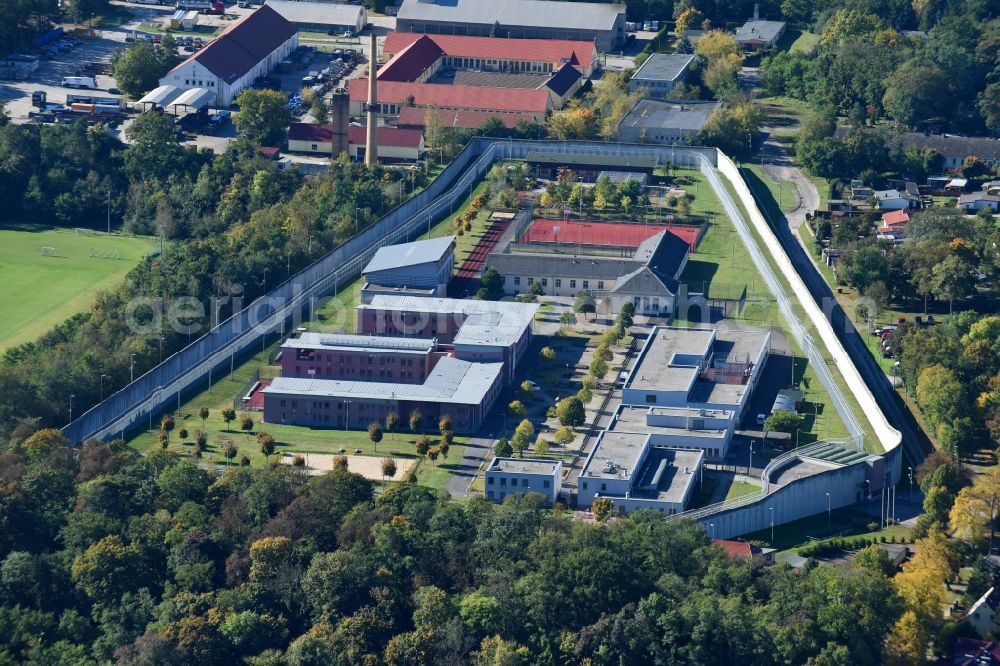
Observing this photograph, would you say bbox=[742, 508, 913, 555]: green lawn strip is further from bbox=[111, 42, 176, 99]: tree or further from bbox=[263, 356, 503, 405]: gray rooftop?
bbox=[111, 42, 176, 99]: tree

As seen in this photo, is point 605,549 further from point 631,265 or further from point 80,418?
point 631,265

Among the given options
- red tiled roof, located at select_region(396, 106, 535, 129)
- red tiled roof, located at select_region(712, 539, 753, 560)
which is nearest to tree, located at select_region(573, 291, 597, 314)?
red tiled roof, located at select_region(712, 539, 753, 560)

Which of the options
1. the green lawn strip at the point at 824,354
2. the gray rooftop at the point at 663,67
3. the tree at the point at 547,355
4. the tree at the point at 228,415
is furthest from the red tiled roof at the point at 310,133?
the tree at the point at 228,415

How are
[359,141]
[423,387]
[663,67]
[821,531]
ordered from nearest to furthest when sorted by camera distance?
[821,531], [423,387], [359,141], [663,67]

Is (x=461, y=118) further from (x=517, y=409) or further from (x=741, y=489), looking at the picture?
(x=741, y=489)

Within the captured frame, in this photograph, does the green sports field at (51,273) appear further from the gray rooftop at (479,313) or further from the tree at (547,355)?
the tree at (547,355)

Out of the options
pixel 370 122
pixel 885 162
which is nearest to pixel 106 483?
pixel 370 122

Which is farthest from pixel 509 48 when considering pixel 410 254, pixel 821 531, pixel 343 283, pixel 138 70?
pixel 821 531
